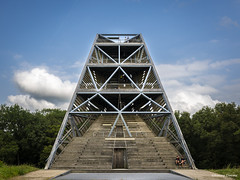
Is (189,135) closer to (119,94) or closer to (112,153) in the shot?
(119,94)

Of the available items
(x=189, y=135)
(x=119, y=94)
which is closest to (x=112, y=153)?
(x=119, y=94)

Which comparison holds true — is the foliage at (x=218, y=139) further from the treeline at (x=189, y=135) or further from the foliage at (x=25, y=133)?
the foliage at (x=25, y=133)

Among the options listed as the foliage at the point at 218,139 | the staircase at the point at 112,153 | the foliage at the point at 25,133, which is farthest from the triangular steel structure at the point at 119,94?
the foliage at the point at 25,133

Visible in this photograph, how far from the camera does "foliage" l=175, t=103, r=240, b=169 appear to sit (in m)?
22.2

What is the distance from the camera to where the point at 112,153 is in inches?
556

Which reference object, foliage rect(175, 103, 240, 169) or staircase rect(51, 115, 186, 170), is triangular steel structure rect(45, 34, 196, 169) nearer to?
staircase rect(51, 115, 186, 170)

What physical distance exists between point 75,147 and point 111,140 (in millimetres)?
3233

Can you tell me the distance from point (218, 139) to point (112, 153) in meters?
16.3

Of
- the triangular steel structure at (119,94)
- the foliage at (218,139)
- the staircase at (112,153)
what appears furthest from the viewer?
the foliage at (218,139)

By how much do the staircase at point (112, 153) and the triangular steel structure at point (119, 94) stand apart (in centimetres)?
93

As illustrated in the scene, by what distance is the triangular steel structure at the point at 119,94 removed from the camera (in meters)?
16.9

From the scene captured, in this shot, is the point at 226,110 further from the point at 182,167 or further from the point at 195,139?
the point at 182,167

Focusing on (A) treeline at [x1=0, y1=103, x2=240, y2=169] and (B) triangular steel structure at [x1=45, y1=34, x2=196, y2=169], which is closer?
(B) triangular steel structure at [x1=45, y1=34, x2=196, y2=169]

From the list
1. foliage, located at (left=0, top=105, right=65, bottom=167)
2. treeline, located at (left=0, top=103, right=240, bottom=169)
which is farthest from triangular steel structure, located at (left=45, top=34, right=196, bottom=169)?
foliage, located at (left=0, top=105, right=65, bottom=167)
